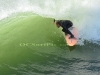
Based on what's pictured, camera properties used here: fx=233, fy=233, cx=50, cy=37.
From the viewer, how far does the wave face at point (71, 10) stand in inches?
415

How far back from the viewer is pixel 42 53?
945 cm

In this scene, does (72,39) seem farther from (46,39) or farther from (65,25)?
(46,39)

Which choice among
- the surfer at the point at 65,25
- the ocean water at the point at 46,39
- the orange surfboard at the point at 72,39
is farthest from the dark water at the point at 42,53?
the surfer at the point at 65,25

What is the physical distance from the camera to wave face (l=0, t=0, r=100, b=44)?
34.6ft

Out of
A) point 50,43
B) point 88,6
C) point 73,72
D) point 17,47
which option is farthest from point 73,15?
point 73,72

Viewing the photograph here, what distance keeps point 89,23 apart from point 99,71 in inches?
130

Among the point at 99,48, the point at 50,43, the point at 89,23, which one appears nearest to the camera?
the point at 99,48

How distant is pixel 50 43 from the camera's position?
10.1 meters

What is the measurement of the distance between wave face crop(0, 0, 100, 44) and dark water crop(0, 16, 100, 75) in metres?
0.53

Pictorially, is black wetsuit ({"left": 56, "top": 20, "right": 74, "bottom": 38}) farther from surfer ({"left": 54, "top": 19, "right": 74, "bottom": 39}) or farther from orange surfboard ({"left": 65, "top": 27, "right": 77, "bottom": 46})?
orange surfboard ({"left": 65, "top": 27, "right": 77, "bottom": 46})

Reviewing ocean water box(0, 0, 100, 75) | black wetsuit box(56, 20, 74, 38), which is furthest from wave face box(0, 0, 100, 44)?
black wetsuit box(56, 20, 74, 38)

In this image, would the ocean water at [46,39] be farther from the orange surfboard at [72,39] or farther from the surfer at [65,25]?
the surfer at [65,25]

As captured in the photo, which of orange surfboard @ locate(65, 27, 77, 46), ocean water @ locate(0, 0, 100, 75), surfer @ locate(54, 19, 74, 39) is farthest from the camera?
surfer @ locate(54, 19, 74, 39)

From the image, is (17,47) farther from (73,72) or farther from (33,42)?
(73,72)
